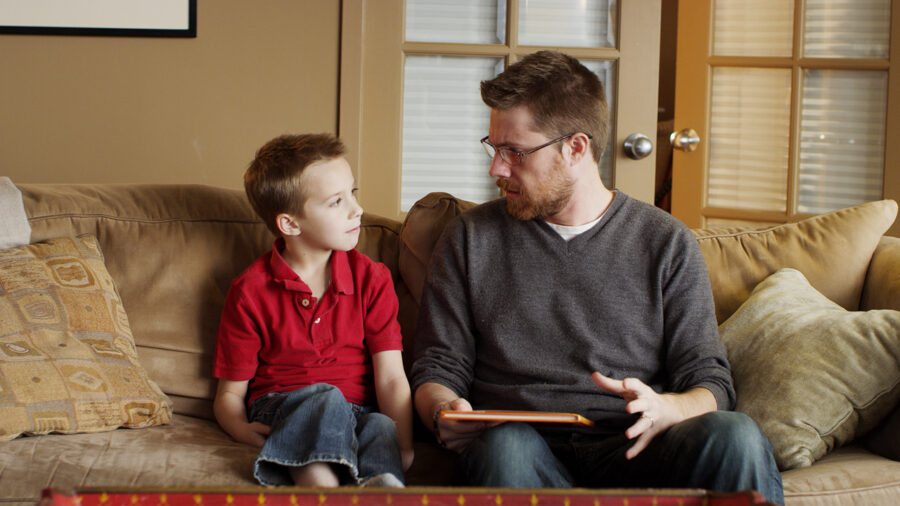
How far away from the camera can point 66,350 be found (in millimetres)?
1652

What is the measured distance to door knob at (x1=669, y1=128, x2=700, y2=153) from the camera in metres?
2.96

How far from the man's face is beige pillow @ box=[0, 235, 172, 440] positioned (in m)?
0.87

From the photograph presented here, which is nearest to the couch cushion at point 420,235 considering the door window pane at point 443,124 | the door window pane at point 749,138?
the door window pane at point 443,124

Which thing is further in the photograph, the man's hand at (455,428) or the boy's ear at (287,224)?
the boy's ear at (287,224)

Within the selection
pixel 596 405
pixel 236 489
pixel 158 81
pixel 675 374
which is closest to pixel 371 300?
pixel 596 405

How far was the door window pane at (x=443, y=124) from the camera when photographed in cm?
268

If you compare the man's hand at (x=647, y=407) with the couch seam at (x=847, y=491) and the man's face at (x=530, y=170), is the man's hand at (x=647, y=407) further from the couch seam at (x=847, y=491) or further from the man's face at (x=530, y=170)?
the man's face at (x=530, y=170)

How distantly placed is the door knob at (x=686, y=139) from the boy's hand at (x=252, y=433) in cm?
196

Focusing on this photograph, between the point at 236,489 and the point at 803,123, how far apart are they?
8.77ft

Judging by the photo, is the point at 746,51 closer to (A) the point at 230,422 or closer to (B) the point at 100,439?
(A) the point at 230,422

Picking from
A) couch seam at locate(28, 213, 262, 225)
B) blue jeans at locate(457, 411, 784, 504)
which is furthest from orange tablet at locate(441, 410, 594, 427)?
couch seam at locate(28, 213, 262, 225)

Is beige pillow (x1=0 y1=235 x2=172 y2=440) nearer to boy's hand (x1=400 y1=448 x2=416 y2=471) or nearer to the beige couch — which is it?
the beige couch

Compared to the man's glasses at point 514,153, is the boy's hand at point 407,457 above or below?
below

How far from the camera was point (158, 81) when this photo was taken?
2.62 meters
